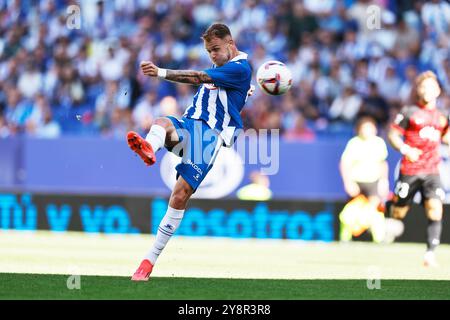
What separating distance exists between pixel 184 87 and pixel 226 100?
8197 millimetres

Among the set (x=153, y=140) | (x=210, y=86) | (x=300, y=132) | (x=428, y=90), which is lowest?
(x=153, y=140)

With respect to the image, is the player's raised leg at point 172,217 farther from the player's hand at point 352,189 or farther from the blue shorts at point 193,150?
the player's hand at point 352,189

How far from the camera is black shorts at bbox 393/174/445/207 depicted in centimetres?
1265

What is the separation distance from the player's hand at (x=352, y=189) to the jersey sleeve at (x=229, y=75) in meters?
6.04

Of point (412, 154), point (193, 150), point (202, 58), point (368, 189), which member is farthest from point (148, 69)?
point (202, 58)

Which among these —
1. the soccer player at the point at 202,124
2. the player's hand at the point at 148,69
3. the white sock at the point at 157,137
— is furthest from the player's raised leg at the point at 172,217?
the player's hand at the point at 148,69

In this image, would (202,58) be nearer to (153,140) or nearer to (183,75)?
(183,75)

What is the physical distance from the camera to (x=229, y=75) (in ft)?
31.2

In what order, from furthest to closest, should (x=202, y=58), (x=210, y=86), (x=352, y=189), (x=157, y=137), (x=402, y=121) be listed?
(x=202, y=58), (x=352, y=189), (x=402, y=121), (x=210, y=86), (x=157, y=137)

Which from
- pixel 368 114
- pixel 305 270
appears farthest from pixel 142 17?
pixel 305 270

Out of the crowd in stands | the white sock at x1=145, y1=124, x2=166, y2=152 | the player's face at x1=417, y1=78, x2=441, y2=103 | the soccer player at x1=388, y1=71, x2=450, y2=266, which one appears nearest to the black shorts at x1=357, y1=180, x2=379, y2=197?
the crowd in stands

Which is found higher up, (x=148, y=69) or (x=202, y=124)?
(x=148, y=69)

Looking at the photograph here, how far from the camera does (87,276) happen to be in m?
9.75
